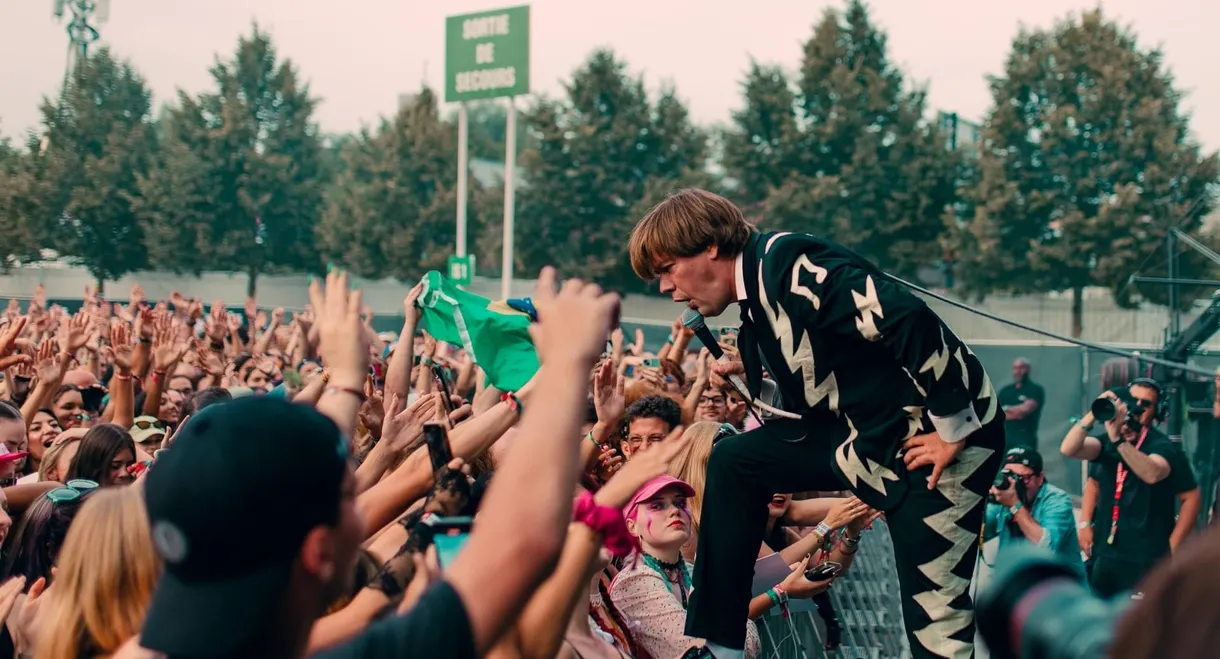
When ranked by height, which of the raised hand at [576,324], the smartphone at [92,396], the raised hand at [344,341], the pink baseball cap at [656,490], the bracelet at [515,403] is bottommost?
the smartphone at [92,396]

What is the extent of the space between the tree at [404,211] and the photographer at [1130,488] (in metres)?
33.0

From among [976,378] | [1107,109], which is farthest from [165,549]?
[1107,109]

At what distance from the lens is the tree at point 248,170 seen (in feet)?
134

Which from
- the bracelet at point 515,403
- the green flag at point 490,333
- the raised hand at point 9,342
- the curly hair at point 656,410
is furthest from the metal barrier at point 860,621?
the raised hand at point 9,342

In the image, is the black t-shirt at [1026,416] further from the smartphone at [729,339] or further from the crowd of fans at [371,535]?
the crowd of fans at [371,535]

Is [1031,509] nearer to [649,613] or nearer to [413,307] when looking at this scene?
[649,613]

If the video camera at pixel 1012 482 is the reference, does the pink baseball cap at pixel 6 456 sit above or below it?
above

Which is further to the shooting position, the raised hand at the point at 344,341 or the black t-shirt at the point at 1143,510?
the black t-shirt at the point at 1143,510

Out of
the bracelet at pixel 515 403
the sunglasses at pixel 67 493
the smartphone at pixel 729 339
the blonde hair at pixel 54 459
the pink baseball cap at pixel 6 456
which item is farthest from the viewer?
the smartphone at pixel 729 339

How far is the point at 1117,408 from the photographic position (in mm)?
8398

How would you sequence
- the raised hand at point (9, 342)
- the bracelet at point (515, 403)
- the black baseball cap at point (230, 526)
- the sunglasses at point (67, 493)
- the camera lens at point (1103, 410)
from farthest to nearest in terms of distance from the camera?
the camera lens at point (1103, 410), the raised hand at point (9, 342), the sunglasses at point (67, 493), the bracelet at point (515, 403), the black baseball cap at point (230, 526)

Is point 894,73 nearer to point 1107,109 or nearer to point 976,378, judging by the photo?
point 1107,109

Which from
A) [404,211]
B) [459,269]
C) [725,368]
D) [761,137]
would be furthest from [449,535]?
[404,211]

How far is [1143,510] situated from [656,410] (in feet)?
14.2
